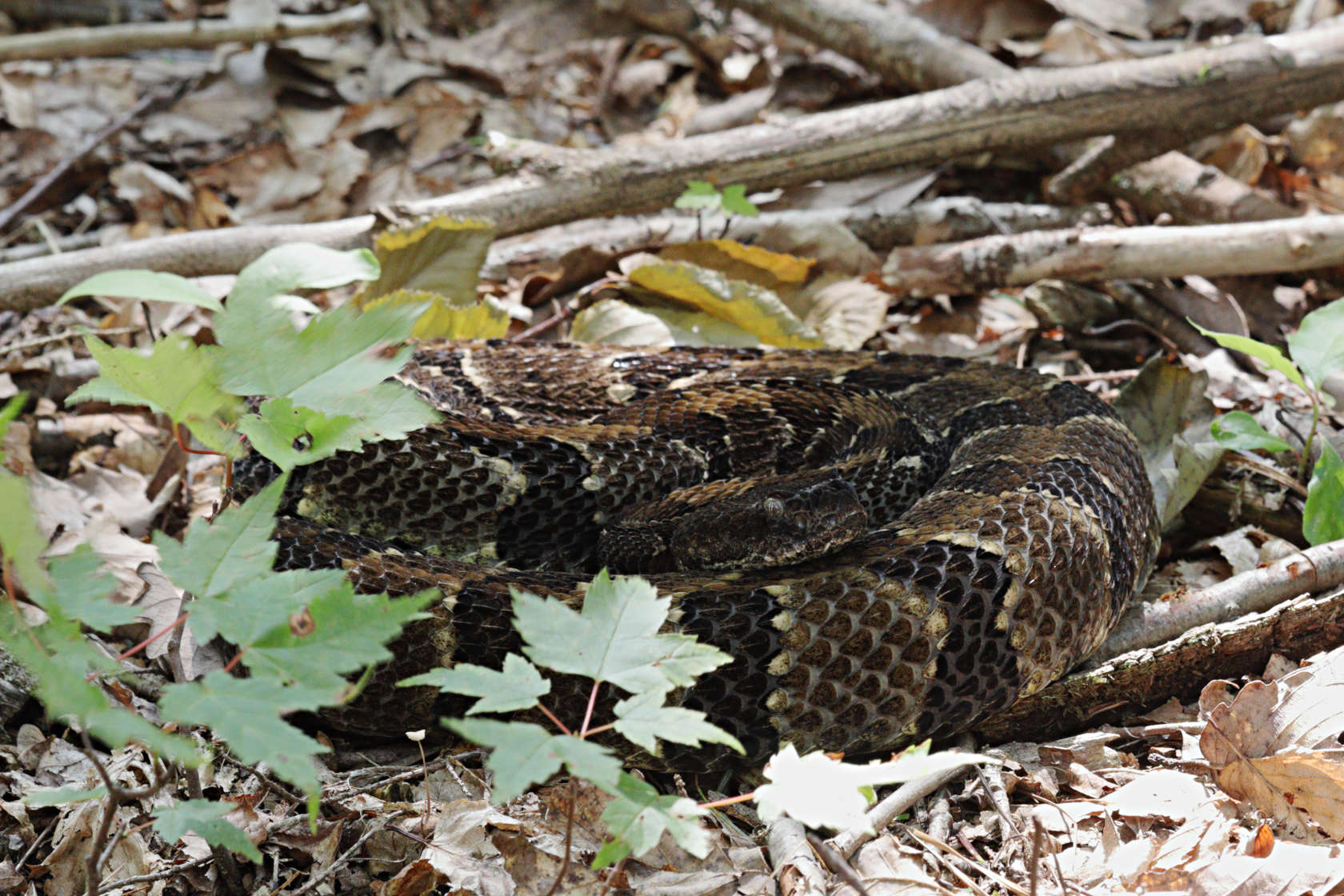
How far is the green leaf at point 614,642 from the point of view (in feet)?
5.32

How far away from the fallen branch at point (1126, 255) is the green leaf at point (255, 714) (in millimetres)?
3359

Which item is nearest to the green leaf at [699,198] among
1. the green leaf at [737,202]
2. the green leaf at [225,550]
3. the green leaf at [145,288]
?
the green leaf at [737,202]

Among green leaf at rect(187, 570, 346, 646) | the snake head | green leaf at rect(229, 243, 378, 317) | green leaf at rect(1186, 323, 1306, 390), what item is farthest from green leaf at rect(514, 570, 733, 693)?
green leaf at rect(1186, 323, 1306, 390)

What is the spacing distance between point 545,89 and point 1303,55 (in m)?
3.74

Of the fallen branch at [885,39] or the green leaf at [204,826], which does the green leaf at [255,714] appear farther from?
the fallen branch at [885,39]

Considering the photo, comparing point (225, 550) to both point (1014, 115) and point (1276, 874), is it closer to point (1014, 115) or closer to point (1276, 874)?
point (1276, 874)

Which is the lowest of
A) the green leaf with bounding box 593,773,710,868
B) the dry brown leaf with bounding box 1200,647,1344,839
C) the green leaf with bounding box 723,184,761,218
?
the dry brown leaf with bounding box 1200,647,1344,839

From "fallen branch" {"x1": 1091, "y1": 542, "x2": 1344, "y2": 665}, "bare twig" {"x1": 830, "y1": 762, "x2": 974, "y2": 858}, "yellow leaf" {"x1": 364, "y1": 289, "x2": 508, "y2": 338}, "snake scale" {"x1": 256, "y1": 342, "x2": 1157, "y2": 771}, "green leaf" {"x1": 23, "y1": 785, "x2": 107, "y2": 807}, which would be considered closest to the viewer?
"green leaf" {"x1": 23, "y1": 785, "x2": 107, "y2": 807}

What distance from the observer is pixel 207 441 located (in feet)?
5.94

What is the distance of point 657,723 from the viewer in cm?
159

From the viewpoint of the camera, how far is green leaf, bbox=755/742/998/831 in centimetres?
153

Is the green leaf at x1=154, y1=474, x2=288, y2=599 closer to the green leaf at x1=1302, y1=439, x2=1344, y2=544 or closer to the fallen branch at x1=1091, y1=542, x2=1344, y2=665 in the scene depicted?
the fallen branch at x1=1091, y1=542, x2=1344, y2=665

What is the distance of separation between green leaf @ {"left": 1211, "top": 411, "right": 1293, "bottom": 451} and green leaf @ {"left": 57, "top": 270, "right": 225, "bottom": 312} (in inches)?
104

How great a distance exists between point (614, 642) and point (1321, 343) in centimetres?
236
